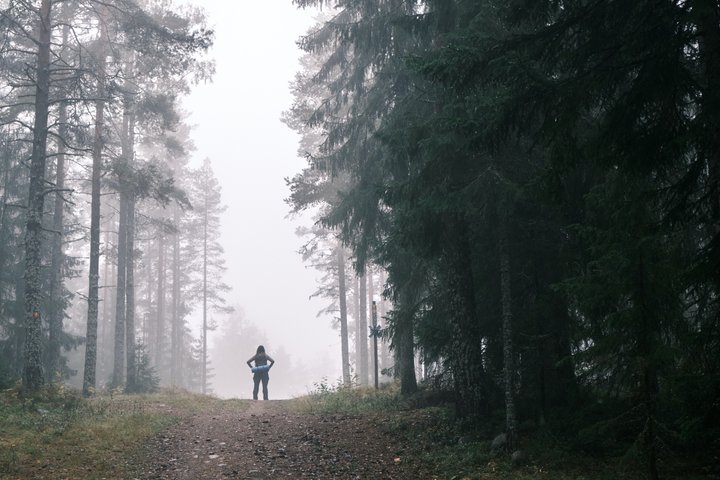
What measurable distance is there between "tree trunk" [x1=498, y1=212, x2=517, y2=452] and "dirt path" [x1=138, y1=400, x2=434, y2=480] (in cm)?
151

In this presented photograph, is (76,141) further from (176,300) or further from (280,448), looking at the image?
(176,300)

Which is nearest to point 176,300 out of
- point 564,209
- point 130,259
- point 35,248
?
point 130,259

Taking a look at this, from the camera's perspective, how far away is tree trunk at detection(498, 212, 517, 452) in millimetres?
8164

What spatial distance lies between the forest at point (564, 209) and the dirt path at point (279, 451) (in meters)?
1.98

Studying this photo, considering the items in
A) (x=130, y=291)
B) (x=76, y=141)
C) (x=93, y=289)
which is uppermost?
(x=76, y=141)

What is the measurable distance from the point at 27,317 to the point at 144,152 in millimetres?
29388

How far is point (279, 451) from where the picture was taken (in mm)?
9797

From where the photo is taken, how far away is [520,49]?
22.0 ft

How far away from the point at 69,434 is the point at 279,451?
13.3 feet

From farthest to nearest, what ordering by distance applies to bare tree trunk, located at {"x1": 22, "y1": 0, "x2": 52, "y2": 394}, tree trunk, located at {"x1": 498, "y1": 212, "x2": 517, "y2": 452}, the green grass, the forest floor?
bare tree trunk, located at {"x1": 22, "y1": 0, "x2": 52, "y2": 394}
tree trunk, located at {"x1": 498, "y1": 212, "x2": 517, "y2": 452}
the green grass
the forest floor

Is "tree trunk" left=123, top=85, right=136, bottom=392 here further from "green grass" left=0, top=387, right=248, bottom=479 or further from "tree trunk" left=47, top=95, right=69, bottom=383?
"green grass" left=0, top=387, right=248, bottom=479

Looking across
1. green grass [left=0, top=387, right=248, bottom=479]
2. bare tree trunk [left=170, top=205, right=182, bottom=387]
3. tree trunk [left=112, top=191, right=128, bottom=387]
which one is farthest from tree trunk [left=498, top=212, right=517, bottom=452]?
bare tree trunk [left=170, top=205, right=182, bottom=387]

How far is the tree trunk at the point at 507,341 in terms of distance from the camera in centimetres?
816

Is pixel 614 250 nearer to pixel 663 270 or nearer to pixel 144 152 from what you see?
pixel 663 270
